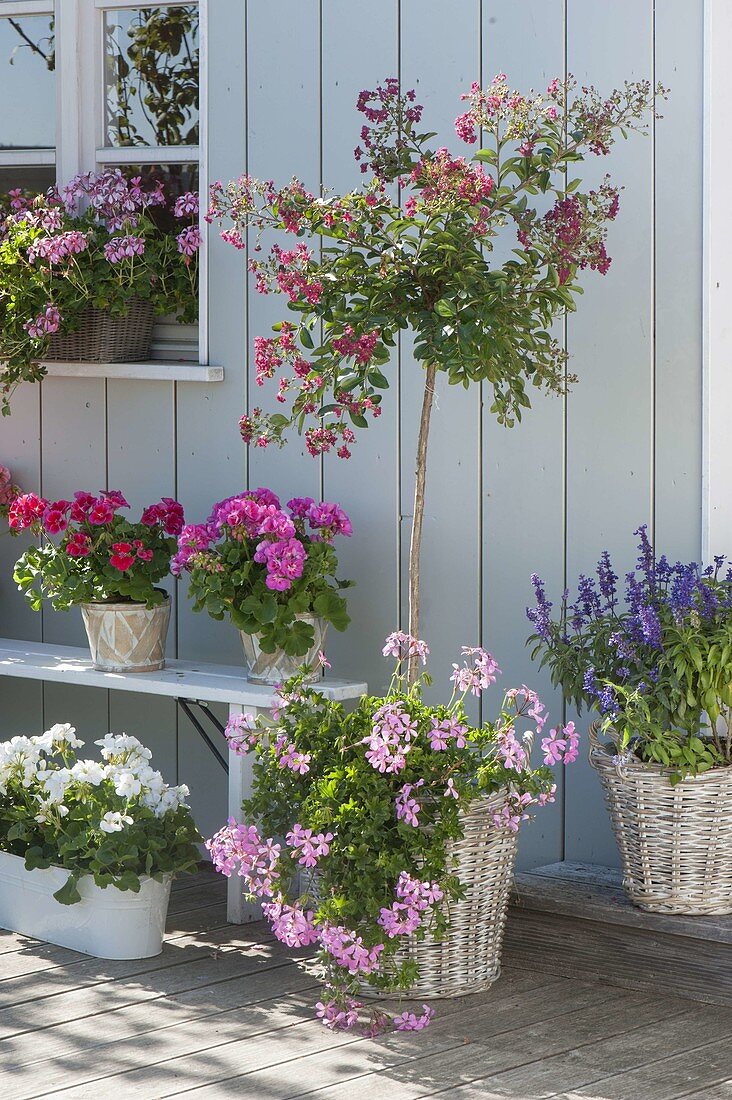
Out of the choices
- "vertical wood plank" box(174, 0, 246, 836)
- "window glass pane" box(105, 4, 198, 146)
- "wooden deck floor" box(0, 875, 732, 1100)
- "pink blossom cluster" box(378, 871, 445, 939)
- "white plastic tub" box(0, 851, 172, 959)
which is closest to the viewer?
"wooden deck floor" box(0, 875, 732, 1100)

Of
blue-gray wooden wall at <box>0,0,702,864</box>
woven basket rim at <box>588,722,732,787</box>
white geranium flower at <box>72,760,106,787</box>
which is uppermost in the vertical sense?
blue-gray wooden wall at <box>0,0,702,864</box>

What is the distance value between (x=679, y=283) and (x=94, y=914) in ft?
5.85

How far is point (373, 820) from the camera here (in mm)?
2775

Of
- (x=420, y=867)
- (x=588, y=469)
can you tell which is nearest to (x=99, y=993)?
(x=420, y=867)

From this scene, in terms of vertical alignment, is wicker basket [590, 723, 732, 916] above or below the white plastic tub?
above

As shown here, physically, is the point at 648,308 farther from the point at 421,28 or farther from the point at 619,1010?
the point at 619,1010

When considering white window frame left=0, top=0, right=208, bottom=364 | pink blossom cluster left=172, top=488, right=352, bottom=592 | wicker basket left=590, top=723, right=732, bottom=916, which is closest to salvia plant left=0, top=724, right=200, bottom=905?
pink blossom cluster left=172, top=488, right=352, bottom=592

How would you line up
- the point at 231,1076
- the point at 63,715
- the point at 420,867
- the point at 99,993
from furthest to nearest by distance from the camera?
the point at 63,715
the point at 99,993
the point at 420,867
the point at 231,1076

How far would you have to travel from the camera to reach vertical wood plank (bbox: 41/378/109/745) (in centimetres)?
416

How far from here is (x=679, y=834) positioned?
113 inches

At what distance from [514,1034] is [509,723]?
57cm

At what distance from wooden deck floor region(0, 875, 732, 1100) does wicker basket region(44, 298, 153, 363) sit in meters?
1.56

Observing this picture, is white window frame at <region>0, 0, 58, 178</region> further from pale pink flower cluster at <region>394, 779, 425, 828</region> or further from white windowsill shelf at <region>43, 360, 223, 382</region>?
pale pink flower cluster at <region>394, 779, 425, 828</region>

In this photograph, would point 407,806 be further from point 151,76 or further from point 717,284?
point 151,76
